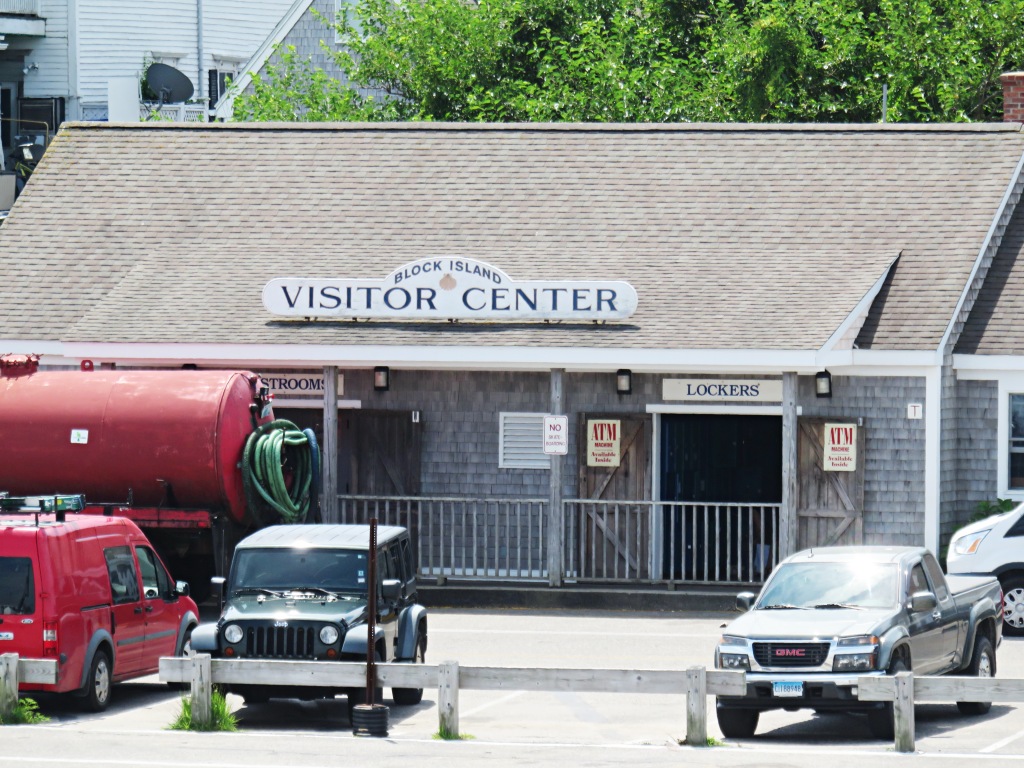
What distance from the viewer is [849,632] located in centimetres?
1572

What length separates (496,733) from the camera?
53.9 feet

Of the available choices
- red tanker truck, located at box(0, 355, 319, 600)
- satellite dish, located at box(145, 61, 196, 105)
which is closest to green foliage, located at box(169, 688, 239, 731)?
red tanker truck, located at box(0, 355, 319, 600)

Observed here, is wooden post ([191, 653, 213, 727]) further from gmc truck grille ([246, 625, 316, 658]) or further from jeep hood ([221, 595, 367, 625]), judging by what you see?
jeep hood ([221, 595, 367, 625])

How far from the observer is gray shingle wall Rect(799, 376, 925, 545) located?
2461 centimetres

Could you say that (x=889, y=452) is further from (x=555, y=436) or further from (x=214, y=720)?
(x=214, y=720)

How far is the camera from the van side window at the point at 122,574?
686 inches

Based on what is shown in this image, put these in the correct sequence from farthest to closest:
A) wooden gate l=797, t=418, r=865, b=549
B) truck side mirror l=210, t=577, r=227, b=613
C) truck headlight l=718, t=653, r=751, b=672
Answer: wooden gate l=797, t=418, r=865, b=549 → truck side mirror l=210, t=577, r=227, b=613 → truck headlight l=718, t=653, r=751, b=672

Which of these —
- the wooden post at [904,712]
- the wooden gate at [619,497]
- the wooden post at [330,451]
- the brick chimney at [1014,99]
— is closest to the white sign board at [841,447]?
the wooden gate at [619,497]

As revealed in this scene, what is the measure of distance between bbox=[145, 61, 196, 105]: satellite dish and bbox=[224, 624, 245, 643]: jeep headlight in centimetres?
3232

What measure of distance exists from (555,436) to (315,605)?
312 inches

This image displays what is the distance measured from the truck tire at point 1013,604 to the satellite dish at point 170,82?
29960 millimetres

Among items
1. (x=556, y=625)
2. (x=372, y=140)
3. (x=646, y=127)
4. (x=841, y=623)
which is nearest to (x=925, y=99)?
(x=646, y=127)

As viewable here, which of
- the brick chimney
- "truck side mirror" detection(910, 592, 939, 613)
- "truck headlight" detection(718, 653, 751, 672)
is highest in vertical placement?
the brick chimney

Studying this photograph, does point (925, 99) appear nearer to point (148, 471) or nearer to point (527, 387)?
point (527, 387)
